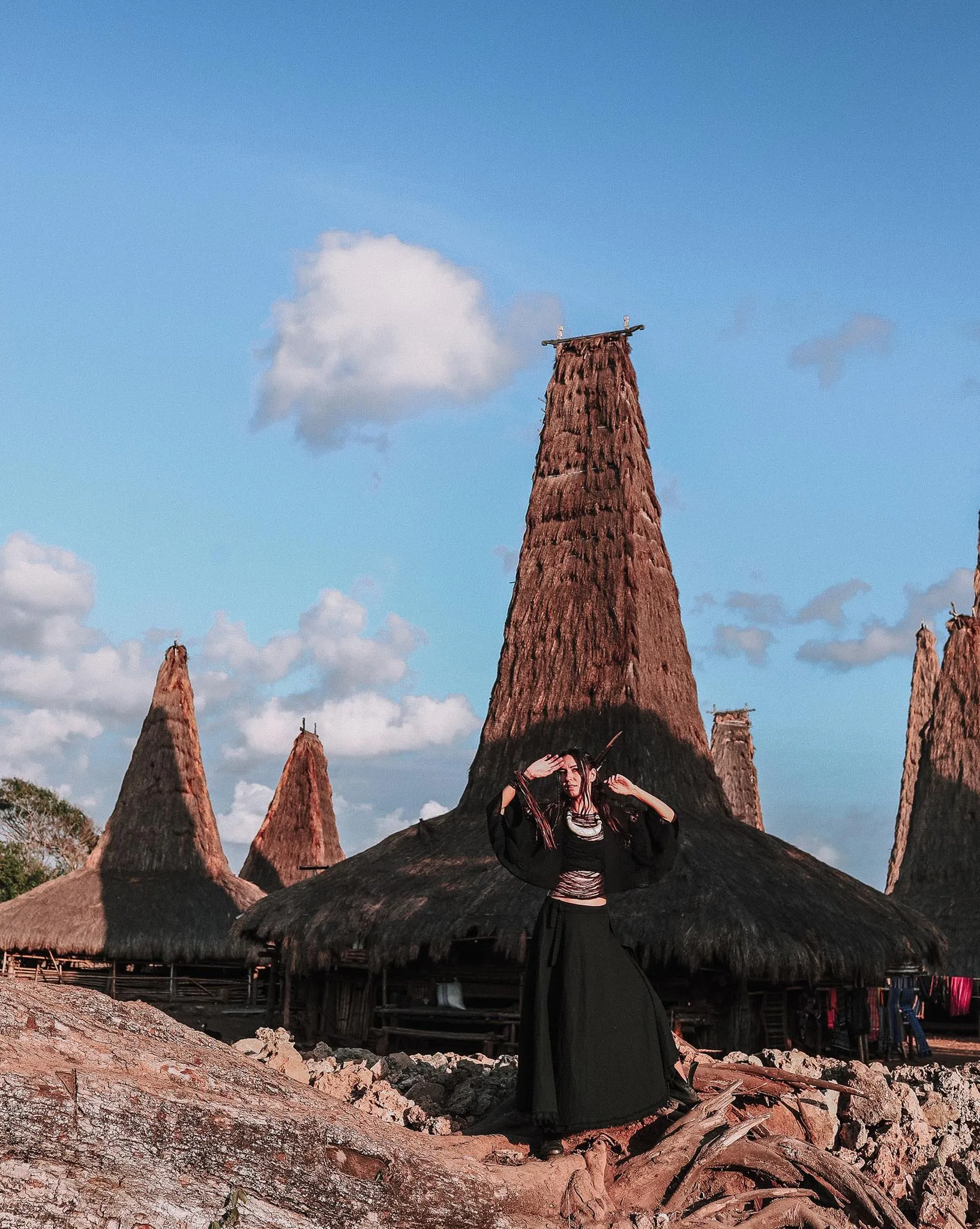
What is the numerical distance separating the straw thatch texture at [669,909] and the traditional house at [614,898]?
1.0 inches

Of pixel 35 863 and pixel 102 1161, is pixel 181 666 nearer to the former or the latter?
pixel 35 863

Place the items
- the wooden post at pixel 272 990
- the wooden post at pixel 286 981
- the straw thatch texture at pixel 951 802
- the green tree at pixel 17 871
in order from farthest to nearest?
the green tree at pixel 17 871 < the straw thatch texture at pixel 951 802 < the wooden post at pixel 272 990 < the wooden post at pixel 286 981

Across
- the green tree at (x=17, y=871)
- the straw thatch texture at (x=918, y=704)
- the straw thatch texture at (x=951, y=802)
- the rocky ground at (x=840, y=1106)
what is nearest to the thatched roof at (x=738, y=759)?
the straw thatch texture at (x=918, y=704)

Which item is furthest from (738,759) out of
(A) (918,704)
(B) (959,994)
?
(B) (959,994)

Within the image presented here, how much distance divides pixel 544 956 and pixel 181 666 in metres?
20.5

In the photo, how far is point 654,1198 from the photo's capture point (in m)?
4.80

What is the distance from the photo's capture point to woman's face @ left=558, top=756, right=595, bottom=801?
5.28 m

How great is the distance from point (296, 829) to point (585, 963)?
24.5 metres

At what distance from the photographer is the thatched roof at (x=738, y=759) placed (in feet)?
110

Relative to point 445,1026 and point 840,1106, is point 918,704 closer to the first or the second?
point 445,1026

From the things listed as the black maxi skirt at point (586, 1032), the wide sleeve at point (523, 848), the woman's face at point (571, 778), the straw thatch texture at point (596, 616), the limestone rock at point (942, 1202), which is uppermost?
the straw thatch texture at point (596, 616)

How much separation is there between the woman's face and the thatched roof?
28825 millimetres

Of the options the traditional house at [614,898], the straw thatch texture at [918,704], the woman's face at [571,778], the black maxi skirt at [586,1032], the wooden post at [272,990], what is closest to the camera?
the black maxi skirt at [586,1032]

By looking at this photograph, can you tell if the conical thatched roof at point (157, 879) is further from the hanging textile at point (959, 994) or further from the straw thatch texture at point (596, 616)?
the hanging textile at point (959, 994)
